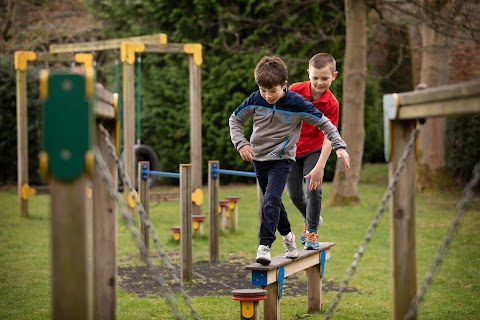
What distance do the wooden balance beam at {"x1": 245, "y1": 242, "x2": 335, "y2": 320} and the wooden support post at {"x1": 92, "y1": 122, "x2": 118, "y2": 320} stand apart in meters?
1.48

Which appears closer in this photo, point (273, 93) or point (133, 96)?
point (273, 93)

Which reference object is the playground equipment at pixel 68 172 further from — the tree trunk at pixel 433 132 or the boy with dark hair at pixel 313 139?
the tree trunk at pixel 433 132

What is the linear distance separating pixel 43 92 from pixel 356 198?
11.2 meters

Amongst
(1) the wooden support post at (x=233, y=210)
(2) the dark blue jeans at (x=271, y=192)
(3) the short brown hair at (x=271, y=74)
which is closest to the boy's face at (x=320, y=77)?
(3) the short brown hair at (x=271, y=74)

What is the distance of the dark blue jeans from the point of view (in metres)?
5.34

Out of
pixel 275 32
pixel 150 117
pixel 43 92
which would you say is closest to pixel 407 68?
pixel 275 32

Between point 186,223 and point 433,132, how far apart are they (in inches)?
341

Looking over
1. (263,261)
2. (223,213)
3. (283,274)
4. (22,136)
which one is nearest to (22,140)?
A: (22,136)

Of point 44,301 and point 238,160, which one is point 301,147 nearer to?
point 44,301

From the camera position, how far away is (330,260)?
28.2ft

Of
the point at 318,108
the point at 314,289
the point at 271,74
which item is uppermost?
the point at 271,74

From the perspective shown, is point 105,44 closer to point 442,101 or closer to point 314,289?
point 314,289

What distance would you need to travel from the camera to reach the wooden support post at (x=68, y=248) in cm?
274

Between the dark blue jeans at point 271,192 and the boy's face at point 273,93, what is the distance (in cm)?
44
